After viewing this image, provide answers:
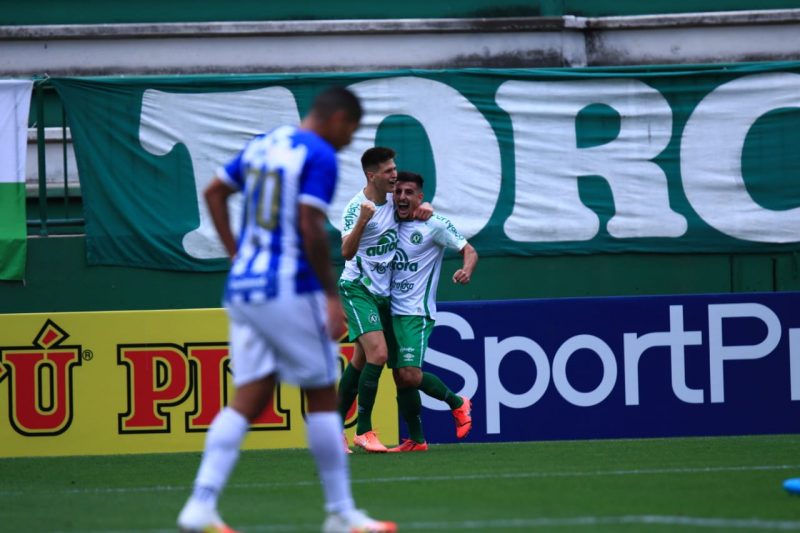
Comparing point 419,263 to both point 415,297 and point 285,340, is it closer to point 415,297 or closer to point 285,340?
point 415,297

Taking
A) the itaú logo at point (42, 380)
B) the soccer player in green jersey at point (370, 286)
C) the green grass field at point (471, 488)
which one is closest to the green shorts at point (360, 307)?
the soccer player in green jersey at point (370, 286)

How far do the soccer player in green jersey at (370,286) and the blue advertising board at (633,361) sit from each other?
1.28 metres

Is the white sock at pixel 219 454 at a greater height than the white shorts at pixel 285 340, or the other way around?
the white shorts at pixel 285 340

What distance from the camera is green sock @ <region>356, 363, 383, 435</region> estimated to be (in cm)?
1048

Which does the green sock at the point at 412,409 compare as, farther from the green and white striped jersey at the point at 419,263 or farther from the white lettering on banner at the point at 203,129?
the white lettering on banner at the point at 203,129

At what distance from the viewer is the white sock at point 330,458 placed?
5.95 meters

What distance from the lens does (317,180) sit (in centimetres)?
585

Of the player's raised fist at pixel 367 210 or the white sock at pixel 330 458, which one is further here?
the player's raised fist at pixel 367 210

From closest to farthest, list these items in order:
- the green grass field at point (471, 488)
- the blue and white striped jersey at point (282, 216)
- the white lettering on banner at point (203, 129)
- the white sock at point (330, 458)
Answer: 1. the blue and white striped jersey at point (282, 216)
2. the white sock at point (330, 458)
3. the green grass field at point (471, 488)
4. the white lettering on banner at point (203, 129)

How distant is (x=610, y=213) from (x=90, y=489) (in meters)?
6.51

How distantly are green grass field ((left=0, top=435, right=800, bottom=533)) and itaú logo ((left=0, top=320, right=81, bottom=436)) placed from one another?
1.25 ft

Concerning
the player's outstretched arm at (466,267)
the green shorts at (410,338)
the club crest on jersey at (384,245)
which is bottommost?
the green shorts at (410,338)

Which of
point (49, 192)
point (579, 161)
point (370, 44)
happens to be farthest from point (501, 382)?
point (370, 44)

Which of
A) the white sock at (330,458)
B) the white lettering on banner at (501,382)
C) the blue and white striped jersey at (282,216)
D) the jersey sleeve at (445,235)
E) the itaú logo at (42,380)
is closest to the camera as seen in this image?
the blue and white striped jersey at (282,216)
